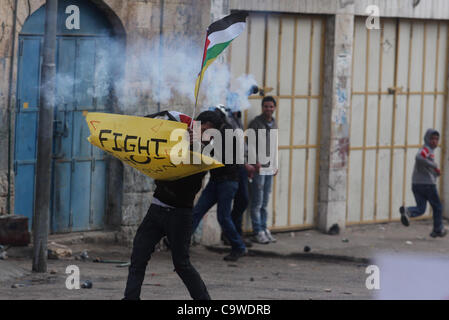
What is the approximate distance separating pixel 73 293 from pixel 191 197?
6.13ft

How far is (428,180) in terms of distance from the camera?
13.5m

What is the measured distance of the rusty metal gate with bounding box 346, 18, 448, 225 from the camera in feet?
45.6

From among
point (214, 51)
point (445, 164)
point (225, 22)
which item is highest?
point (225, 22)

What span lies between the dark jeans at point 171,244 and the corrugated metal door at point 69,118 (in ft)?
11.3

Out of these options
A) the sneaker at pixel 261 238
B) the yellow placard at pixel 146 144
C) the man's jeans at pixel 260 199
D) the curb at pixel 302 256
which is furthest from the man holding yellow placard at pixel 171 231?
the sneaker at pixel 261 238

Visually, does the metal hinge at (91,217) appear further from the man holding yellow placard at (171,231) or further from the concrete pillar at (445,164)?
the concrete pillar at (445,164)

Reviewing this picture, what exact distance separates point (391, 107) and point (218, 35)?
6.69m

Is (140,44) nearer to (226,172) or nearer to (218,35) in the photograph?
(226,172)

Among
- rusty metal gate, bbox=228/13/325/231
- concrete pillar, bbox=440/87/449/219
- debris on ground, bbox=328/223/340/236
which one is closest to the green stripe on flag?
rusty metal gate, bbox=228/13/325/231

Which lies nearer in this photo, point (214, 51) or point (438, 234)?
point (214, 51)

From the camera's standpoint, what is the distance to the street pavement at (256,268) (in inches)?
370

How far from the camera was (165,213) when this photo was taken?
25.9 feet

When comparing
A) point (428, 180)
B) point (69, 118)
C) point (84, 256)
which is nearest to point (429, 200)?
point (428, 180)

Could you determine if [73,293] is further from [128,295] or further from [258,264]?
[258,264]
